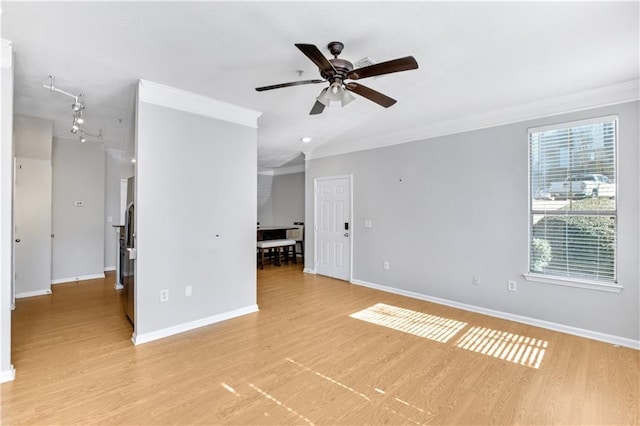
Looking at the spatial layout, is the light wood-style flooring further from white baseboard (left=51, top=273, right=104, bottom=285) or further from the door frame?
the door frame

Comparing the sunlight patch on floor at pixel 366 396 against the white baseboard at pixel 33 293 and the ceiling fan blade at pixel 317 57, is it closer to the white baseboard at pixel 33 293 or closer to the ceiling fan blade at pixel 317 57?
the ceiling fan blade at pixel 317 57

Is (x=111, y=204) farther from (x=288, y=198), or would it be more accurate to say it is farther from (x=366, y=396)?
(x=366, y=396)

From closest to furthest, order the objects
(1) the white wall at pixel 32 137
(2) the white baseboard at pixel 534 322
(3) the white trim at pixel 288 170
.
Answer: (2) the white baseboard at pixel 534 322 < (1) the white wall at pixel 32 137 < (3) the white trim at pixel 288 170

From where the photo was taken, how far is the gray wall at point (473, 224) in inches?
121

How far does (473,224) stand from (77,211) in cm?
683

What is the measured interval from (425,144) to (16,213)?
20.7 feet

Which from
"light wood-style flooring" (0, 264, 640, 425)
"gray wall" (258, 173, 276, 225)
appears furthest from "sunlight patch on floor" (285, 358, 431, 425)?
"gray wall" (258, 173, 276, 225)

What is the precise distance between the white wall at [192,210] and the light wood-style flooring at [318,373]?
0.31 meters

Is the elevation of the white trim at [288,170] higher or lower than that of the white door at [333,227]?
higher

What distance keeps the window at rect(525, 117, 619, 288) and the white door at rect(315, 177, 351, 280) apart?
293 cm

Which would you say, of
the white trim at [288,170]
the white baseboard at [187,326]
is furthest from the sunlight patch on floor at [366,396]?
the white trim at [288,170]

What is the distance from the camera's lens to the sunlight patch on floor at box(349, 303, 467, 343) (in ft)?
11.0

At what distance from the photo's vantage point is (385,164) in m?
5.15

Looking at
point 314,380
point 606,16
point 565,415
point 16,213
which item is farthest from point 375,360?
point 16,213
